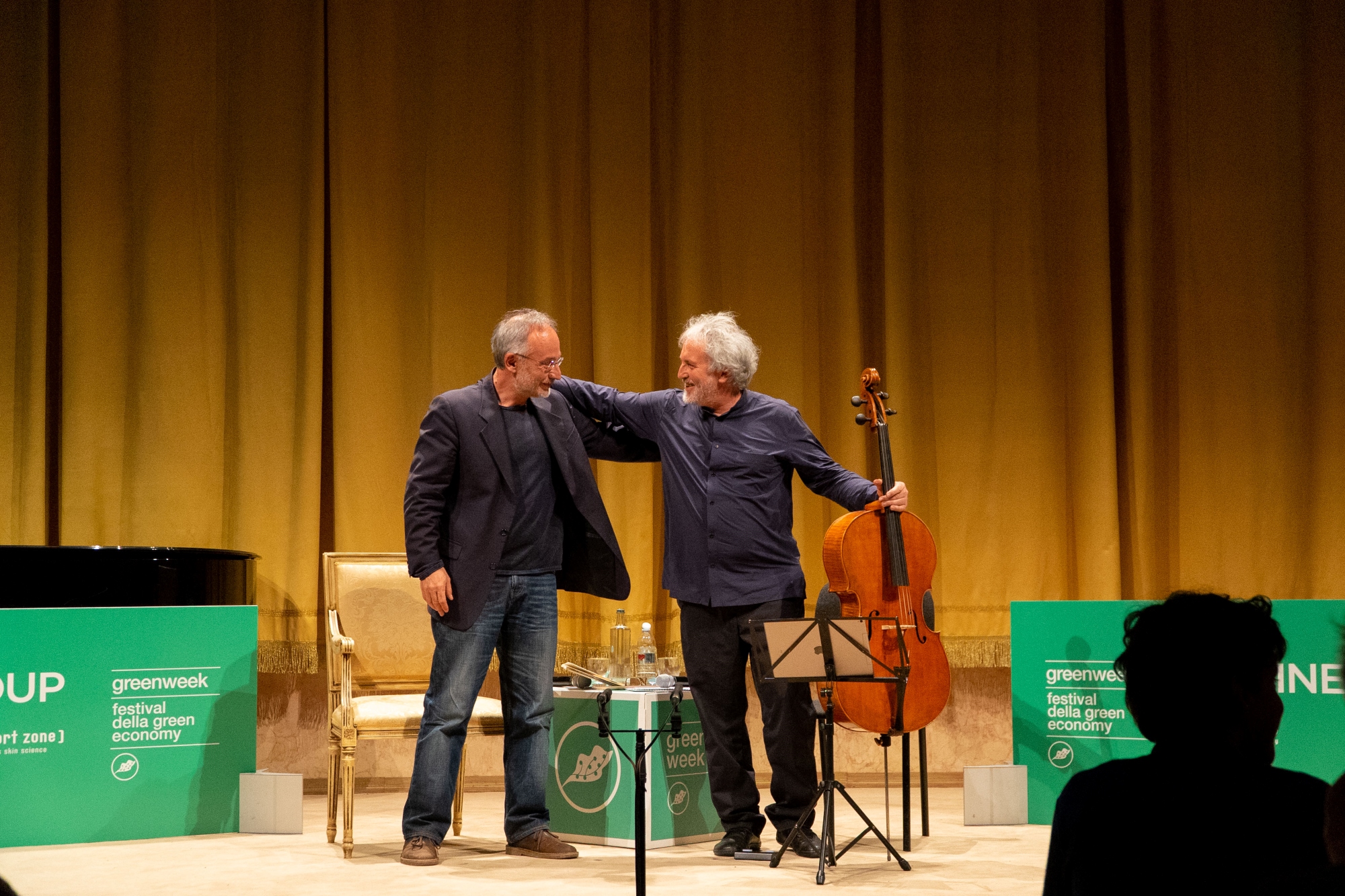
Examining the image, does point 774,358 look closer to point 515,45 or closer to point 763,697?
point 515,45

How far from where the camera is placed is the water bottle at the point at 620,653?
4.57m

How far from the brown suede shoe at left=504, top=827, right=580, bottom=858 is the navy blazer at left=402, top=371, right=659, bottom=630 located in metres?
0.69

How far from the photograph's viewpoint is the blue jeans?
3.95 m

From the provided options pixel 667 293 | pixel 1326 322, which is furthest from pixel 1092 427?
pixel 667 293

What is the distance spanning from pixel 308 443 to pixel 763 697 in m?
2.63

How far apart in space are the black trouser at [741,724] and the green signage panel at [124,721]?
162 cm

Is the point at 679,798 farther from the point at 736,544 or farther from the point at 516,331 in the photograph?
the point at 516,331

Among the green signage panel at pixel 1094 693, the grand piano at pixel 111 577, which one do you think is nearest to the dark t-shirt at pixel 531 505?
the grand piano at pixel 111 577

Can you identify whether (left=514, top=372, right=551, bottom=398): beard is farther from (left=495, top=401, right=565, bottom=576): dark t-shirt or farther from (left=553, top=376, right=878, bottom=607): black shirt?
(left=553, top=376, right=878, bottom=607): black shirt

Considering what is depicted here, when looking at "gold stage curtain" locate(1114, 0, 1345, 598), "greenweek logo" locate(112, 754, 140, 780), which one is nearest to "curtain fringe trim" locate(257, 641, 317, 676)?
"greenweek logo" locate(112, 754, 140, 780)

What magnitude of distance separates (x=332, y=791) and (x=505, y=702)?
750 millimetres

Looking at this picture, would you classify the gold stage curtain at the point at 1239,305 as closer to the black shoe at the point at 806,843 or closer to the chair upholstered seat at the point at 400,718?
the black shoe at the point at 806,843

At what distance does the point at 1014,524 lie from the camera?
595cm

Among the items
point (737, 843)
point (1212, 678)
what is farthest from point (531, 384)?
point (1212, 678)
